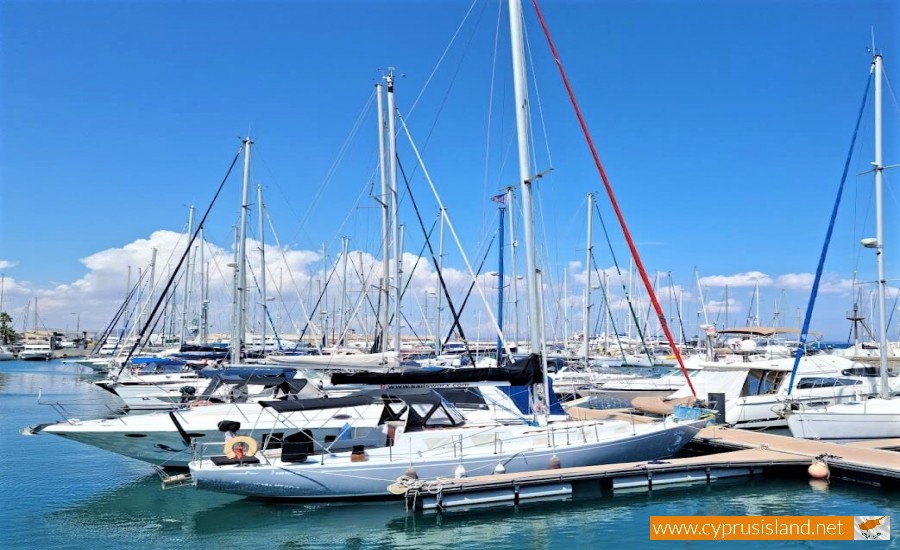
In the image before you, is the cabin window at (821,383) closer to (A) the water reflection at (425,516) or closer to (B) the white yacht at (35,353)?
(A) the water reflection at (425,516)

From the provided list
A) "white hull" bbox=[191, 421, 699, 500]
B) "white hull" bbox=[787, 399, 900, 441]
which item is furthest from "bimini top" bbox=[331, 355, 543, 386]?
"white hull" bbox=[787, 399, 900, 441]

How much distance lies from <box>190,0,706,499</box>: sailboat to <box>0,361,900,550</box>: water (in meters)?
0.82

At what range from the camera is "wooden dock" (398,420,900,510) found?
16.6m

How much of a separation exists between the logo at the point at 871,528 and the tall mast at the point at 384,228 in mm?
18532

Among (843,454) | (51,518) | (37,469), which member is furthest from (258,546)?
(843,454)

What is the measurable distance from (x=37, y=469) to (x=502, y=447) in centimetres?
1511

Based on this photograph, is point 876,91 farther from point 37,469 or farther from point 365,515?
point 37,469

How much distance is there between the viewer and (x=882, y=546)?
545 inches

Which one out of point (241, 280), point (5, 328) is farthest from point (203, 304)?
point (5, 328)

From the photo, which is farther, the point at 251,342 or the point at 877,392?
the point at 251,342

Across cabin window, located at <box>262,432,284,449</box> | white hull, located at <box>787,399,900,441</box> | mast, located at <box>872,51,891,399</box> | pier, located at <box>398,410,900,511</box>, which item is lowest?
pier, located at <box>398,410,900,511</box>

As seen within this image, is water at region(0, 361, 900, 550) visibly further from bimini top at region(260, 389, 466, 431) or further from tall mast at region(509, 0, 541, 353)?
tall mast at region(509, 0, 541, 353)

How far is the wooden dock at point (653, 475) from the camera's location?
54.4 feet
